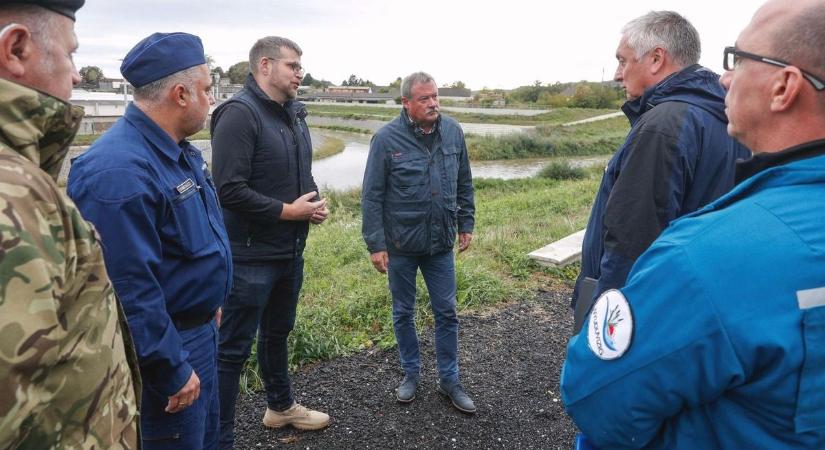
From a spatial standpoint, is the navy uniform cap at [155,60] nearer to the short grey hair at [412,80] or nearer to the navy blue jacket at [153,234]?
the navy blue jacket at [153,234]

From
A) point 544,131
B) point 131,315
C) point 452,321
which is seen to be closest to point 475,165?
point 544,131

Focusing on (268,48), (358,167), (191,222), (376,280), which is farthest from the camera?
(358,167)

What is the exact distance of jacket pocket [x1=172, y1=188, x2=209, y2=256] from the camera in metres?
2.12

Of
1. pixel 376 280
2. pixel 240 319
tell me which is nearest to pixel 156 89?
pixel 240 319

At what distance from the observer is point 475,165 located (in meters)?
30.6

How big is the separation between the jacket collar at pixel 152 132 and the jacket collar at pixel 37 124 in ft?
2.77

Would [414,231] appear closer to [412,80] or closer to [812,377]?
[412,80]

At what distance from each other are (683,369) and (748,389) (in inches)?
5.0

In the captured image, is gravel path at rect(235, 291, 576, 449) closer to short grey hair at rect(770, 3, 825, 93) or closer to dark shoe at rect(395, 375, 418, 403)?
dark shoe at rect(395, 375, 418, 403)

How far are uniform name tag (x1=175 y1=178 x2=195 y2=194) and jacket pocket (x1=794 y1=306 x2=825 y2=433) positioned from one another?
2.01 meters

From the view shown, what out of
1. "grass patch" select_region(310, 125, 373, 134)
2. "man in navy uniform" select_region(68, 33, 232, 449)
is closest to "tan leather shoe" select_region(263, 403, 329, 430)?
"man in navy uniform" select_region(68, 33, 232, 449)

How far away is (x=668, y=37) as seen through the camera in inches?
99.4

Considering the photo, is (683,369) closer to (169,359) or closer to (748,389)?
(748,389)

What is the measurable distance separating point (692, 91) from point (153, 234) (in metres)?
2.30
